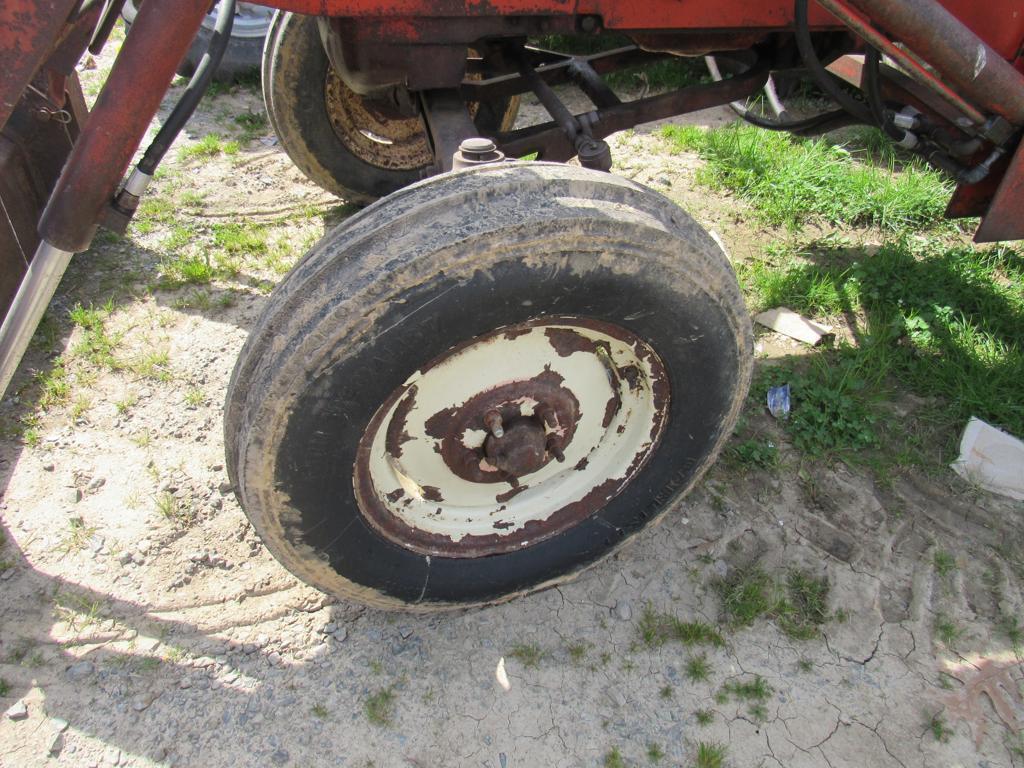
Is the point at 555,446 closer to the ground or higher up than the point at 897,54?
closer to the ground

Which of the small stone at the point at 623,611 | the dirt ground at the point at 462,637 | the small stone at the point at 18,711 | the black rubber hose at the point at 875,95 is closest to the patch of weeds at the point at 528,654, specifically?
the dirt ground at the point at 462,637

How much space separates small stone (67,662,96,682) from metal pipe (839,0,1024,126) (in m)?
2.50

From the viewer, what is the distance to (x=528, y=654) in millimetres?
2037

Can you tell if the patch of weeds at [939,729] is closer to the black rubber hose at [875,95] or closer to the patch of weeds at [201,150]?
the black rubber hose at [875,95]

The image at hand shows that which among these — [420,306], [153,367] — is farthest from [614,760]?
[153,367]

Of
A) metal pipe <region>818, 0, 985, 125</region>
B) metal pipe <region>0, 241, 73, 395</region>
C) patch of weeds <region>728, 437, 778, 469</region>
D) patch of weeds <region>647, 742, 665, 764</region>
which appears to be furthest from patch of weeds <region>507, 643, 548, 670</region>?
metal pipe <region>818, 0, 985, 125</region>

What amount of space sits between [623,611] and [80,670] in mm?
1482

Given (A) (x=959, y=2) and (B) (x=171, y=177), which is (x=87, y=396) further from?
(A) (x=959, y=2)

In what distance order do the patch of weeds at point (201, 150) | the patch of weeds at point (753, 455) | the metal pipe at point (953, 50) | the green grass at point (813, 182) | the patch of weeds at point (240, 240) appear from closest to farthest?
the metal pipe at point (953, 50) < the patch of weeds at point (753, 455) < the patch of weeds at point (240, 240) < the green grass at point (813, 182) < the patch of weeds at point (201, 150)

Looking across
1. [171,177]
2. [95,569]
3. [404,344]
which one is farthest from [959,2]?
[171,177]

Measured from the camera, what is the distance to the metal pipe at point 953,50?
1674 mm

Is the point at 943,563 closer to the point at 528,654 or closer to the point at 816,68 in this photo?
the point at 528,654

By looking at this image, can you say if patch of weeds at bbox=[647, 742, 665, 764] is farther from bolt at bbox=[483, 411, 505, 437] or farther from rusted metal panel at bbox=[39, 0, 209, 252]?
rusted metal panel at bbox=[39, 0, 209, 252]

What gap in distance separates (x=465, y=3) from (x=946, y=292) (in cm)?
252
